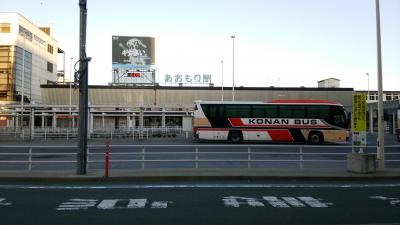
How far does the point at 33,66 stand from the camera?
279 ft

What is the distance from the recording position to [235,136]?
118 ft

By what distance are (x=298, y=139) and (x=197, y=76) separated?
A: 36.9 metres

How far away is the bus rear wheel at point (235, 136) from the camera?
35750 millimetres

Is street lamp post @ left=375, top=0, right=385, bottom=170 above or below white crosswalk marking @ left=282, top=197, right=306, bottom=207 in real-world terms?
above

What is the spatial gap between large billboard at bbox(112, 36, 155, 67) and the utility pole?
56.1 m

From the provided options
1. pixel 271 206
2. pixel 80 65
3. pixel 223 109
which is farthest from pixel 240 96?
pixel 271 206

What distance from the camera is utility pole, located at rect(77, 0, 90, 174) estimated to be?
48.9 feet

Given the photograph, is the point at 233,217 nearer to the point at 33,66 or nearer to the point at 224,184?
the point at 224,184

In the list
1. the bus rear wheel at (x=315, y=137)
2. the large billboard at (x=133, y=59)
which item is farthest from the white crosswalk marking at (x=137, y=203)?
the large billboard at (x=133, y=59)

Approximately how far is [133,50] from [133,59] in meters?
1.44

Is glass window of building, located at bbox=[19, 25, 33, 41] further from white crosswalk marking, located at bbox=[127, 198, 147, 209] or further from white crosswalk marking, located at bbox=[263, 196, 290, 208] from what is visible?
white crosswalk marking, located at bbox=[263, 196, 290, 208]

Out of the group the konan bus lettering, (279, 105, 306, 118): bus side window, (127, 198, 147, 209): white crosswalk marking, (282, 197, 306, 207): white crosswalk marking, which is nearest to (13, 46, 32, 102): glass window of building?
the konan bus lettering

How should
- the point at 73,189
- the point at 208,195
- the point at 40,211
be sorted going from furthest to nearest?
the point at 73,189
the point at 208,195
the point at 40,211

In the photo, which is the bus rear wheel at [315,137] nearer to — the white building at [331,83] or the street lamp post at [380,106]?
the street lamp post at [380,106]
